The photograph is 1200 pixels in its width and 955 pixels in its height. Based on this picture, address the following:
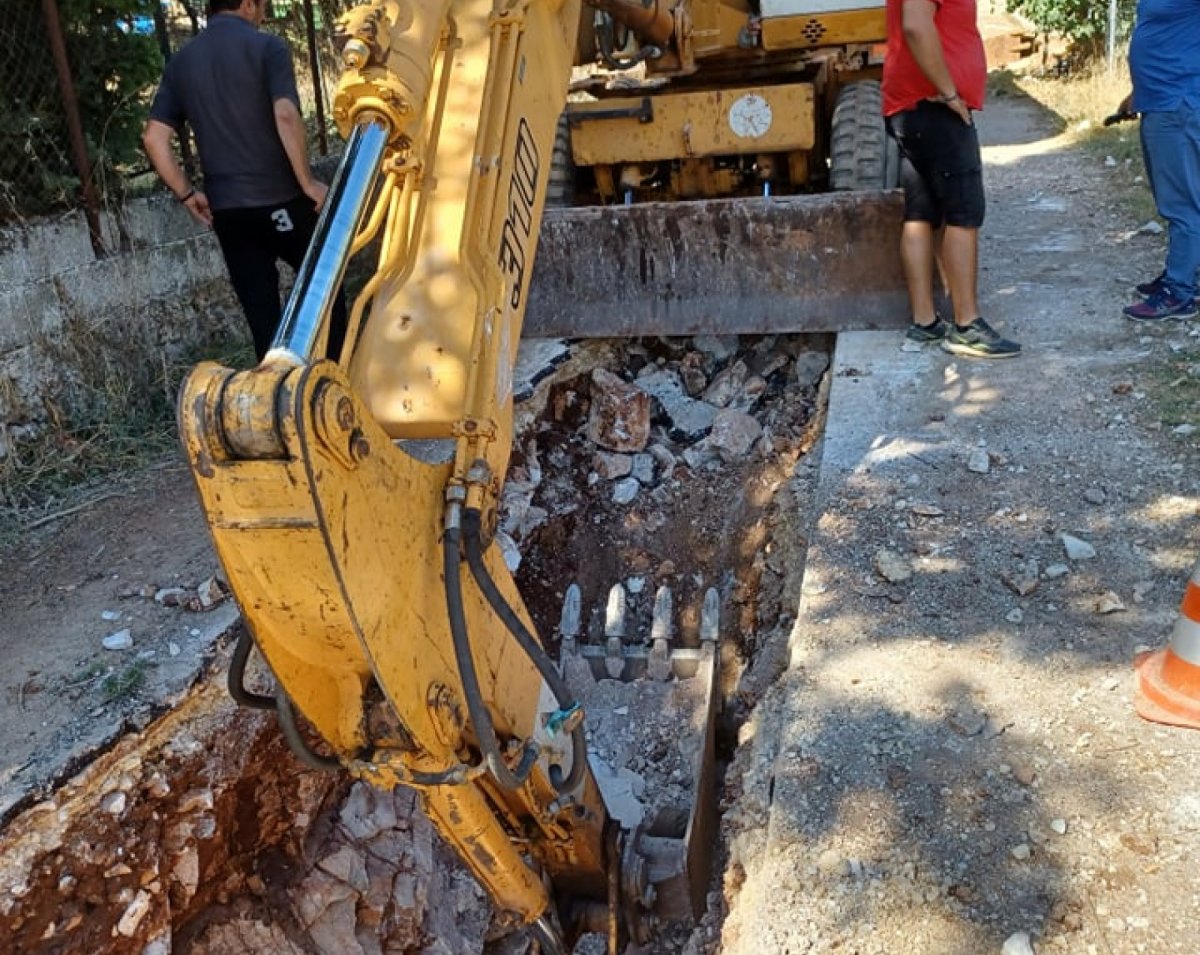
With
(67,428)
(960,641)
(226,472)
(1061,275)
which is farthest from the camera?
(1061,275)

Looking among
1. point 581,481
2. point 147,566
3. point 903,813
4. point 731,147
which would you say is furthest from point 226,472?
point 731,147

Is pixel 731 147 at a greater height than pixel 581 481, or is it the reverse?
pixel 731 147

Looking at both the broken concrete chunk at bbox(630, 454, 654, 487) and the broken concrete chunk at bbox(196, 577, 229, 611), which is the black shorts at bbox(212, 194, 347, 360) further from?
the broken concrete chunk at bbox(630, 454, 654, 487)

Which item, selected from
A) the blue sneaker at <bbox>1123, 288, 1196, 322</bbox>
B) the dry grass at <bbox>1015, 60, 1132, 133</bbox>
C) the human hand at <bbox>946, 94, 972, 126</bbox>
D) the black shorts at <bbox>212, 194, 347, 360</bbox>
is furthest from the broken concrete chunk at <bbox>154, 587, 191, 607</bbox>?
the dry grass at <bbox>1015, 60, 1132, 133</bbox>

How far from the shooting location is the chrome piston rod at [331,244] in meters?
1.75

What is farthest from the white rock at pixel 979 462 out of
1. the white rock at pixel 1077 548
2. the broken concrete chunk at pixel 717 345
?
the broken concrete chunk at pixel 717 345

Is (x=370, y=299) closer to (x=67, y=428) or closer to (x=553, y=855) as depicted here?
(x=553, y=855)

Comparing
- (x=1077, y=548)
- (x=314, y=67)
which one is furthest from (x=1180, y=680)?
(x=314, y=67)

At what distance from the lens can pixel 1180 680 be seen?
2621 millimetres

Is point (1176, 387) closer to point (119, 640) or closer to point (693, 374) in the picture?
point (693, 374)

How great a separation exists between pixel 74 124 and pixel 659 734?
4237mm

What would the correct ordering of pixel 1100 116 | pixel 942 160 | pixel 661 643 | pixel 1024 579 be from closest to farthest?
pixel 1024 579, pixel 661 643, pixel 942 160, pixel 1100 116

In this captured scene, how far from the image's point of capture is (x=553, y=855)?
2.71m

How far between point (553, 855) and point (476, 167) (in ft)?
5.53
